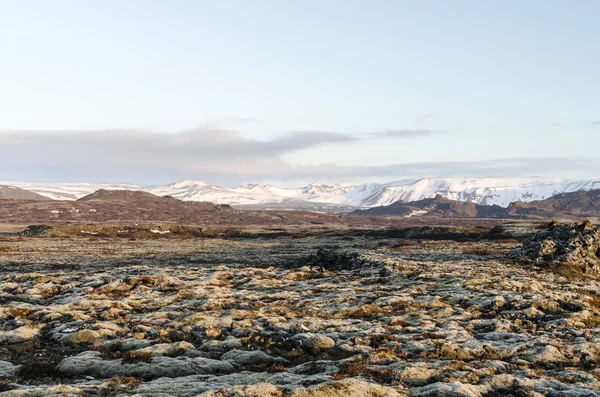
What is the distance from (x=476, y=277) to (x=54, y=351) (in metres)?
31.4

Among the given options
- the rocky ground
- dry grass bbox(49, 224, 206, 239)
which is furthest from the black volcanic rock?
dry grass bbox(49, 224, 206, 239)

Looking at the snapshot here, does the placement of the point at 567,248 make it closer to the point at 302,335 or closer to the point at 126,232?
the point at 302,335

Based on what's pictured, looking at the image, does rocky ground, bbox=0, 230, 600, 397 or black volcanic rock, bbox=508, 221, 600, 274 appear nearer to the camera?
rocky ground, bbox=0, 230, 600, 397

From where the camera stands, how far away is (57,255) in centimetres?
7325

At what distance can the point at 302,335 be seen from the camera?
2275 cm

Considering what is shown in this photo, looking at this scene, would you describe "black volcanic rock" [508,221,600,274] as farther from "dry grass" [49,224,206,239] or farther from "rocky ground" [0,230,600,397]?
"dry grass" [49,224,206,239]

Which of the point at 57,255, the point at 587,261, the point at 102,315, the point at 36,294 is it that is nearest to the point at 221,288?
the point at 102,315

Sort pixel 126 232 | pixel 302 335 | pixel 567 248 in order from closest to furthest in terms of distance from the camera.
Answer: pixel 302 335, pixel 567 248, pixel 126 232

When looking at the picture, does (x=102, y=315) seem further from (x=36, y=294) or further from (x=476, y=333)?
(x=476, y=333)

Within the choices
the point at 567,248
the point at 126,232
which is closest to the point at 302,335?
the point at 567,248

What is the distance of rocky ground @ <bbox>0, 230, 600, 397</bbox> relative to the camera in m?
15.8

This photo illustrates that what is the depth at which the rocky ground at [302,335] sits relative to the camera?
15.8 meters

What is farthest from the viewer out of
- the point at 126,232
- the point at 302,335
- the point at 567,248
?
the point at 126,232

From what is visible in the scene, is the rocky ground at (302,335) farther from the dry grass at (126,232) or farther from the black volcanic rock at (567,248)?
the dry grass at (126,232)
